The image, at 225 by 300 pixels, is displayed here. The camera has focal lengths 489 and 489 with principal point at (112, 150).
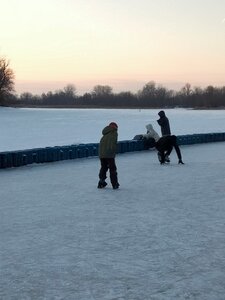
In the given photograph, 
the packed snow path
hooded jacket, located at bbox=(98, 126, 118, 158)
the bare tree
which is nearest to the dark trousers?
hooded jacket, located at bbox=(98, 126, 118, 158)

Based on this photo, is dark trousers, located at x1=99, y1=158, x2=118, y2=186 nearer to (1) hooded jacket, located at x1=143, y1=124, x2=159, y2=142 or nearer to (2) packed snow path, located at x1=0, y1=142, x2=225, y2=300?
(2) packed snow path, located at x1=0, y1=142, x2=225, y2=300

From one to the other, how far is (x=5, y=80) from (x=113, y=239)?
88.2 meters

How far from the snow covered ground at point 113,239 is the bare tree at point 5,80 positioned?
263ft

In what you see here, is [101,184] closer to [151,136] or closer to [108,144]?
[108,144]

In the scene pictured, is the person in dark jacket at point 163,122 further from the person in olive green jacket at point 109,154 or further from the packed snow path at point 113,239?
the person in olive green jacket at point 109,154

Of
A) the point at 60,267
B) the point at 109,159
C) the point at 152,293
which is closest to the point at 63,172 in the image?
the point at 109,159

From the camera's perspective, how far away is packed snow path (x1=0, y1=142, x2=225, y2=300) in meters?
4.81

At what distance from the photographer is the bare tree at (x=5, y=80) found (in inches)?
3575

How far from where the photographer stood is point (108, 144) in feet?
38.3

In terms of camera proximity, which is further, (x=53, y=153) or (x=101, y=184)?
(x=53, y=153)

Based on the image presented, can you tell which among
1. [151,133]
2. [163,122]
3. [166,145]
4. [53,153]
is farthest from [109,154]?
[151,133]

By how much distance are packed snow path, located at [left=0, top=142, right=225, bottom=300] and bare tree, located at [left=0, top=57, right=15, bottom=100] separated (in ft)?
264

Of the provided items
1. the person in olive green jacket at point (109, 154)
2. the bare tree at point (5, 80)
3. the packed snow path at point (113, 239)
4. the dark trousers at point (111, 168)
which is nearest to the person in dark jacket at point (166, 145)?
the packed snow path at point (113, 239)

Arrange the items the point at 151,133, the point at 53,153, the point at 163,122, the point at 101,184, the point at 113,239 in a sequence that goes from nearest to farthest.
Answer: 1. the point at 113,239
2. the point at 101,184
3. the point at 163,122
4. the point at 53,153
5. the point at 151,133
